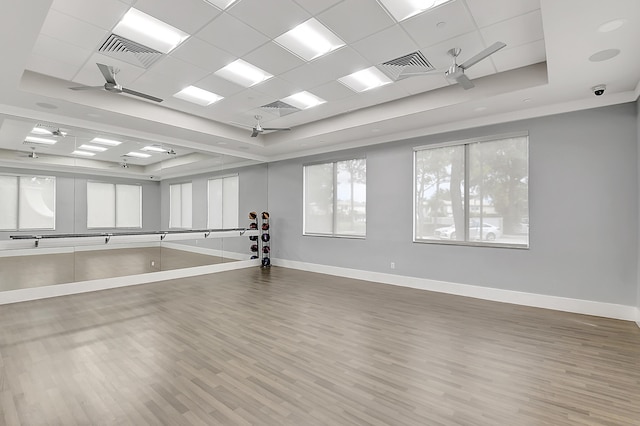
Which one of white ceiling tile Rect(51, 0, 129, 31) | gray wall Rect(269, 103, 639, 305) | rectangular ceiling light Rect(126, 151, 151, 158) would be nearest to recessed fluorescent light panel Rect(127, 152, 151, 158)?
rectangular ceiling light Rect(126, 151, 151, 158)

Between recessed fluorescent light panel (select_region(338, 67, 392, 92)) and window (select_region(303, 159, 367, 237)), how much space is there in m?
2.31

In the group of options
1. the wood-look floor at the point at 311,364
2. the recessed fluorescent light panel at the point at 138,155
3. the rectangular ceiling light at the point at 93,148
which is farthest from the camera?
the recessed fluorescent light panel at the point at 138,155

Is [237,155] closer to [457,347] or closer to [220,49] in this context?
[220,49]

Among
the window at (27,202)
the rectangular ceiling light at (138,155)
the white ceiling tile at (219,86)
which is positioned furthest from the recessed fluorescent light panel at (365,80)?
the window at (27,202)

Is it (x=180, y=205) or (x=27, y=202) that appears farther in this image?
(x=180, y=205)

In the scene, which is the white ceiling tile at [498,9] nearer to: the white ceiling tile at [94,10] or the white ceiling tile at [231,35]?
the white ceiling tile at [231,35]

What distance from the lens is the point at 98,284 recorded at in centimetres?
542

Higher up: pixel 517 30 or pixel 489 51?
pixel 517 30

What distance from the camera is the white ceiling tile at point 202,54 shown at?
11.3 ft

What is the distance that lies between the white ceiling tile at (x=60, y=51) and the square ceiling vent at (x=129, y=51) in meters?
0.26

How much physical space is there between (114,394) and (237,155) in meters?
6.18

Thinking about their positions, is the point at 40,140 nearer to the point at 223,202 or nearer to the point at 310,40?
the point at 223,202

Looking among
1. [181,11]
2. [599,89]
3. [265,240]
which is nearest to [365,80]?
[181,11]

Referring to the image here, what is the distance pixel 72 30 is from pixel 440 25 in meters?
3.77
